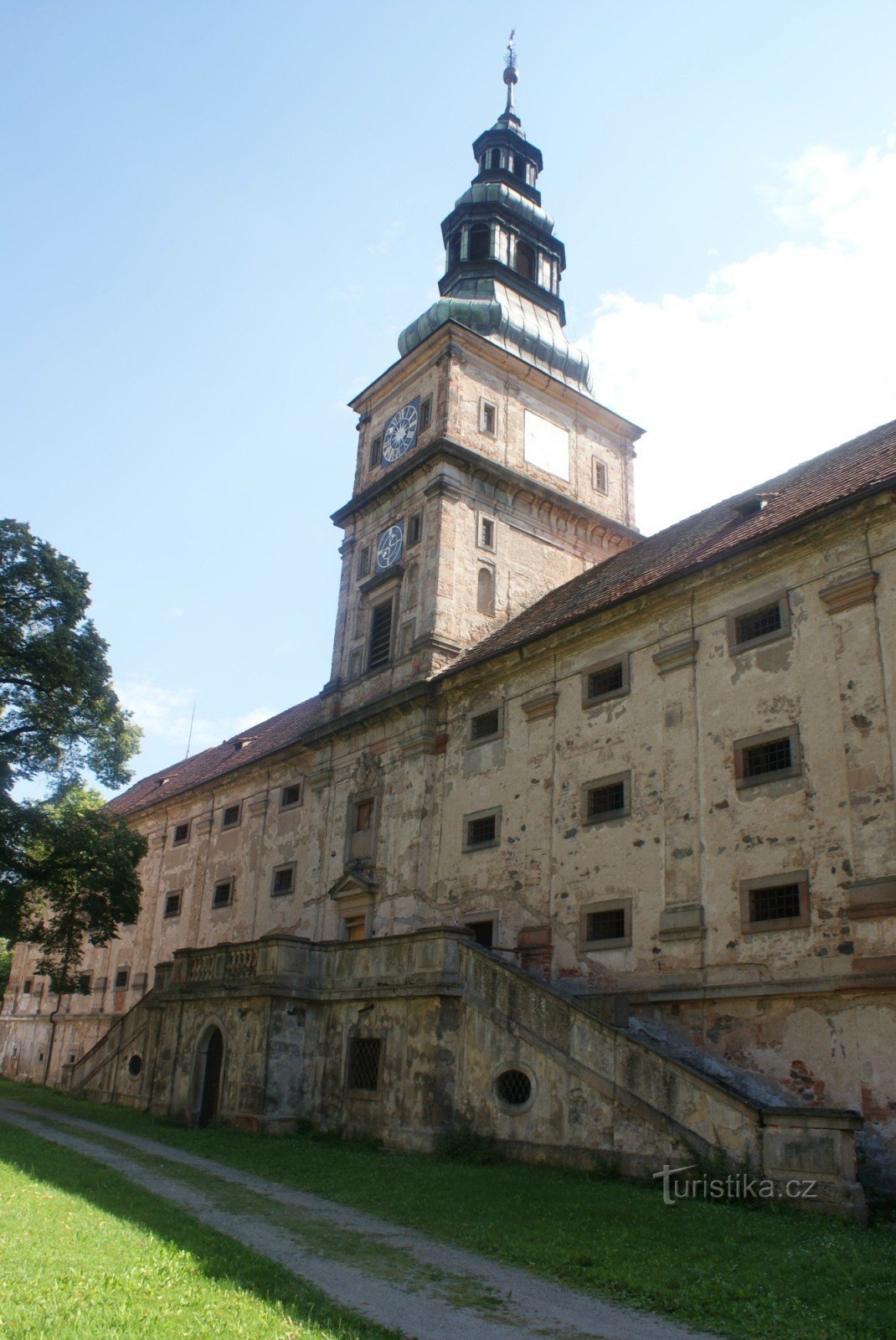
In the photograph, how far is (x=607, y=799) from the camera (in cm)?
2119

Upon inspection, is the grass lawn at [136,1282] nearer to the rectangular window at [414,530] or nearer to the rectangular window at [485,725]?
the rectangular window at [485,725]

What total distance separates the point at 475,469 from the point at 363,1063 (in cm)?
1760

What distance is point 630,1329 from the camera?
26.8 feet

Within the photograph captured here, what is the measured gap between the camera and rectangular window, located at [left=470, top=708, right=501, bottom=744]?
2500 centimetres

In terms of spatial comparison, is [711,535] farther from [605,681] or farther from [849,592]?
[849,592]

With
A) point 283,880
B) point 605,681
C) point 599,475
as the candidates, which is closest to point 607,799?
point 605,681

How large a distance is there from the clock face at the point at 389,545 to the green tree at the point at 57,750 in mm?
9093

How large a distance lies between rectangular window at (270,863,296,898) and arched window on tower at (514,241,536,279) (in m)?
22.7

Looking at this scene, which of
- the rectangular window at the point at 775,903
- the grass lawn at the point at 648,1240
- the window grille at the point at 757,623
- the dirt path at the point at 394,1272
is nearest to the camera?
the dirt path at the point at 394,1272

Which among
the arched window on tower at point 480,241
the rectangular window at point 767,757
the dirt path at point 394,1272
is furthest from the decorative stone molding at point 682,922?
the arched window on tower at point 480,241

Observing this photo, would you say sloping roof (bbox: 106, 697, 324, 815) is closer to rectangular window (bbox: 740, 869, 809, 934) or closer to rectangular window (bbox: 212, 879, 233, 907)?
rectangular window (bbox: 212, 879, 233, 907)

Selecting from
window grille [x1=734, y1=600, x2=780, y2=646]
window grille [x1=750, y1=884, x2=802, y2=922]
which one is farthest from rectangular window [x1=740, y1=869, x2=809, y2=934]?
window grille [x1=734, y1=600, x2=780, y2=646]

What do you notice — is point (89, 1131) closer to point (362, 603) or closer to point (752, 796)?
point (752, 796)

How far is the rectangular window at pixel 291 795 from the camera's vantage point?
32.8 m
